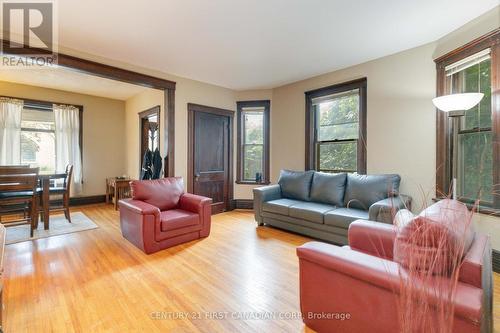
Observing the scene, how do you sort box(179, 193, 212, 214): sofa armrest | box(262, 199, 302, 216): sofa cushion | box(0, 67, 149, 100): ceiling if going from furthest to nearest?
box(0, 67, 149, 100): ceiling, box(262, 199, 302, 216): sofa cushion, box(179, 193, 212, 214): sofa armrest

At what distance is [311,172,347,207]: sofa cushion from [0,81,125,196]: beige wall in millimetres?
5094

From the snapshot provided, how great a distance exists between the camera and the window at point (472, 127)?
96.4 inches

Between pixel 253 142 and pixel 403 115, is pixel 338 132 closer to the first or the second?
pixel 403 115

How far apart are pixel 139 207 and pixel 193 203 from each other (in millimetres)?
761

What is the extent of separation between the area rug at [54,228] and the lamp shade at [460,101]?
5.10m

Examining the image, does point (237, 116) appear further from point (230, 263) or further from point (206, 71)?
point (230, 263)

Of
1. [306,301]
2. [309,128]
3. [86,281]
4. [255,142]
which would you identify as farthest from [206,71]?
[306,301]

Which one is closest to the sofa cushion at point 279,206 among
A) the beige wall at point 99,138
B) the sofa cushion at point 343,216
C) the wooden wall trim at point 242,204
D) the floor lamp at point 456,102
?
the sofa cushion at point 343,216

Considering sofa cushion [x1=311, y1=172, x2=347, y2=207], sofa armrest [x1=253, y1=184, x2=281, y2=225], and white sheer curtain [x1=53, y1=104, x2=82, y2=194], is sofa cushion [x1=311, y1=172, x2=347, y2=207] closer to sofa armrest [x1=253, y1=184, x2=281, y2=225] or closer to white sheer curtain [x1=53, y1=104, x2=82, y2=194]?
sofa armrest [x1=253, y1=184, x2=281, y2=225]

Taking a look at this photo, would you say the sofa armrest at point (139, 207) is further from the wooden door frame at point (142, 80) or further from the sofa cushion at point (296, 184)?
the sofa cushion at point (296, 184)

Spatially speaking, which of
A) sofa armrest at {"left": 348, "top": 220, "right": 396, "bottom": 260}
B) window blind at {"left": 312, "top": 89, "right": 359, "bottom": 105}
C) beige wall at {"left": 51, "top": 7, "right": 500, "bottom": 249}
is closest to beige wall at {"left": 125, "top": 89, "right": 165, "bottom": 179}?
beige wall at {"left": 51, "top": 7, "right": 500, "bottom": 249}

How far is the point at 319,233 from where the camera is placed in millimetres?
3273

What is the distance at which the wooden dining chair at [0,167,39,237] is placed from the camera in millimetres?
3182

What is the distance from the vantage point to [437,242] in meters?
1.00
